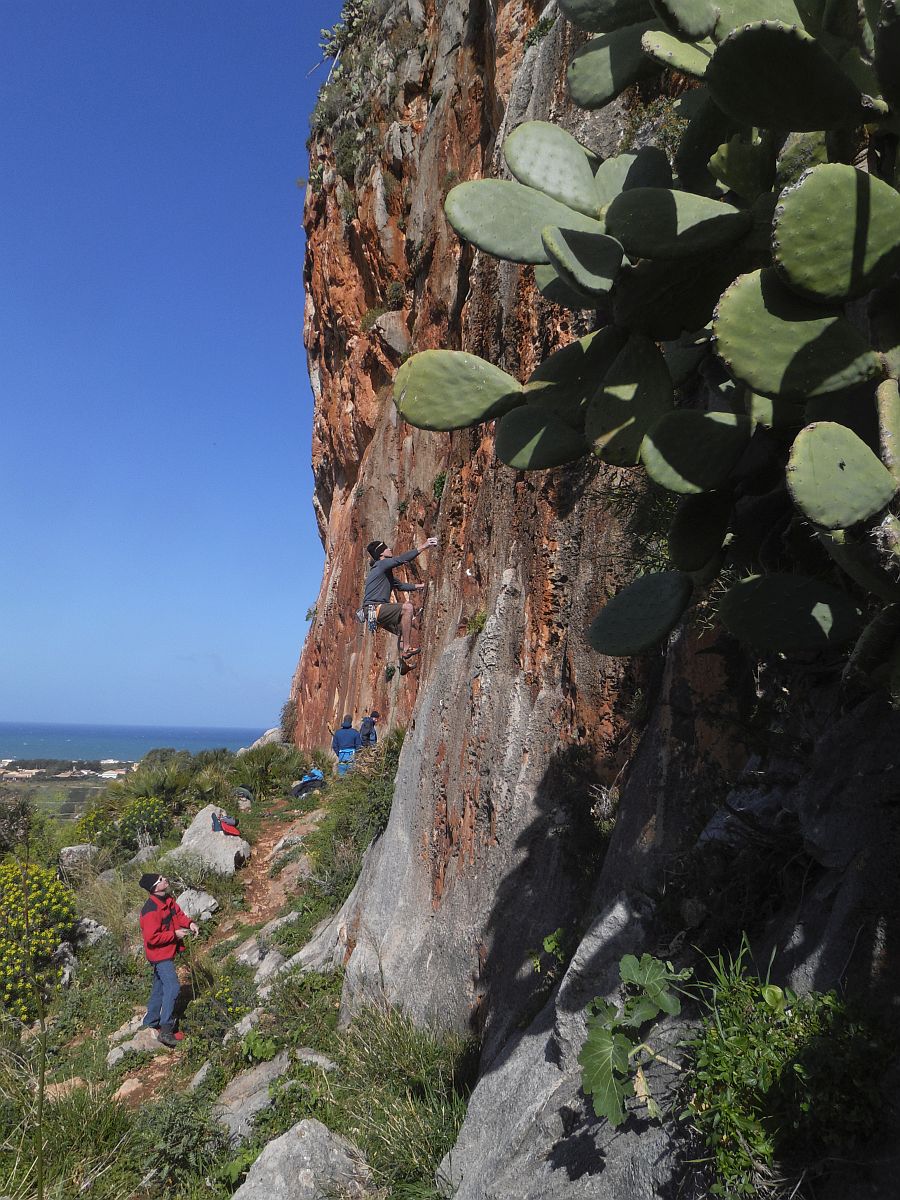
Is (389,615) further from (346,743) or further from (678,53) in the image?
(678,53)

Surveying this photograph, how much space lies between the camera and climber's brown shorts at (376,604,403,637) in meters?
10.9

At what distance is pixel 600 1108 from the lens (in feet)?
7.74

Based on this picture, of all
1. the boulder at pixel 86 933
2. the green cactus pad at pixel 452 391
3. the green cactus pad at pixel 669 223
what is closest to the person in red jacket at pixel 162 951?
the boulder at pixel 86 933

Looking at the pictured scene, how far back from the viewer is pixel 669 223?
2.23m

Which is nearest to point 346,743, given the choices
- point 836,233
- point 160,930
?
point 160,930

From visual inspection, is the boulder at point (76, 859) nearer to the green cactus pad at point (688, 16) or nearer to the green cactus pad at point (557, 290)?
the green cactus pad at point (557, 290)

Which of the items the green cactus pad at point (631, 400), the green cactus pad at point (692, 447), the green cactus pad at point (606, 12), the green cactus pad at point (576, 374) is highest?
the green cactus pad at point (606, 12)

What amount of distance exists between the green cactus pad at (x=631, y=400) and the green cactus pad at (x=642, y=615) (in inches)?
20.1

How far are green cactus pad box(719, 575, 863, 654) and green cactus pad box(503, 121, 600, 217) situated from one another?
60.4 inches

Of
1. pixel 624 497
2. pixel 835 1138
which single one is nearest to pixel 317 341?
pixel 624 497

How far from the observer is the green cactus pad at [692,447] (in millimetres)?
2277

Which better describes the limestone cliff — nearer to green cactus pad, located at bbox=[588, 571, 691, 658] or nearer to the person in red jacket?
green cactus pad, located at bbox=[588, 571, 691, 658]

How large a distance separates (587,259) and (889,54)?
33.8 inches

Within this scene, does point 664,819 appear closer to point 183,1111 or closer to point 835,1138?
point 835,1138
